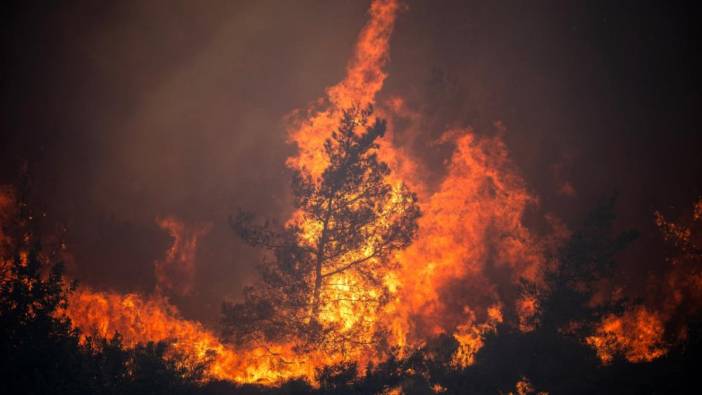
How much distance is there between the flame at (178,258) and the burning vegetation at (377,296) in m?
0.08

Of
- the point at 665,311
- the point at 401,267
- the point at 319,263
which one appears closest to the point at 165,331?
the point at 319,263

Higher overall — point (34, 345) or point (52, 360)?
point (34, 345)

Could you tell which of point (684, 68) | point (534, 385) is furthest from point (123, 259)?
point (684, 68)

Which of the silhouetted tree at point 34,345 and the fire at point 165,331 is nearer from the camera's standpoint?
the silhouetted tree at point 34,345

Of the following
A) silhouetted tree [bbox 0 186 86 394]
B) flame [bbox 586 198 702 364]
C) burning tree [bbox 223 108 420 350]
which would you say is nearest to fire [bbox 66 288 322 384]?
burning tree [bbox 223 108 420 350]

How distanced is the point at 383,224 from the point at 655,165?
22830 mm

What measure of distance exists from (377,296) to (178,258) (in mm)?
12992

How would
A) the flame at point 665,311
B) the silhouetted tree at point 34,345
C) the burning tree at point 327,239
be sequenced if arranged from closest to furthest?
the silhouetted tree at point 34,345 → the burning tree at point 327,239 → the flame at point 665,311

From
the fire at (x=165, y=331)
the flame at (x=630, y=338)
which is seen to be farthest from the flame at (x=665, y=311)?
the fire at (x=165, y=331)

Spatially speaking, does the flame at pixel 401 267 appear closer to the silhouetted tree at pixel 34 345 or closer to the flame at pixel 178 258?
the flame at pixel 178 258

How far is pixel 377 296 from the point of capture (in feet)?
56.3

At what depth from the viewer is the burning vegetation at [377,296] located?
1183cm

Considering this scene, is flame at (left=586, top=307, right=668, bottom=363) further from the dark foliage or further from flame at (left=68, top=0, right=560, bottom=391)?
the dark foliage

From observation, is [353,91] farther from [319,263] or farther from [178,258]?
[178,258]
